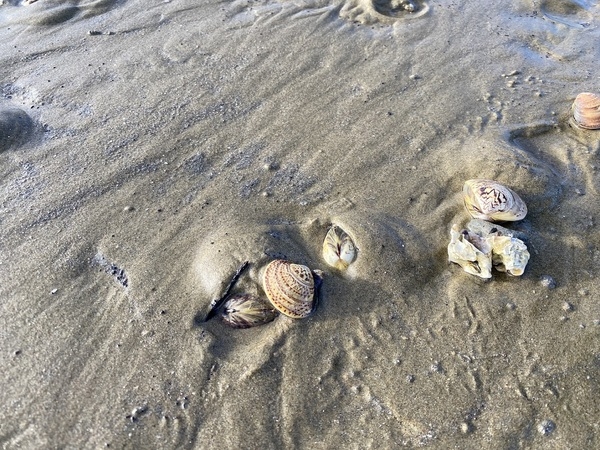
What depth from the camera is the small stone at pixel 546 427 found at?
7.52ft

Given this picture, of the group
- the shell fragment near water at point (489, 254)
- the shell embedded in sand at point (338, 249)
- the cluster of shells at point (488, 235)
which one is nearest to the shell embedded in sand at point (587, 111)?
the cluster of shells at point (488, 235)

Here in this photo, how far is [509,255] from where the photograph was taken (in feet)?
9.05

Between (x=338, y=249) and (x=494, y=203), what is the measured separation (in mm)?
985

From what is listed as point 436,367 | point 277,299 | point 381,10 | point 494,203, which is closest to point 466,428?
point 436,367

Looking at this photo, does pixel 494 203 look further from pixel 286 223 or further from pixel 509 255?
pixel 286 223

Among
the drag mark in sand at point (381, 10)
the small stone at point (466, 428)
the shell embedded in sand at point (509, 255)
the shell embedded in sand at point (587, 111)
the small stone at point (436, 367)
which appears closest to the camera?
the small stone at point (466, 428)

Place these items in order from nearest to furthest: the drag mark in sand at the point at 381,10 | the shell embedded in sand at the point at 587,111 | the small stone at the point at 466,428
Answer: the small stone at the point at 466,428 → the shell embedded in sand at the point at 587,111 → the drag mark in sand at the point at 381,10

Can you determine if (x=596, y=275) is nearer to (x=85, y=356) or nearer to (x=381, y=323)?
(x=381, y=323)

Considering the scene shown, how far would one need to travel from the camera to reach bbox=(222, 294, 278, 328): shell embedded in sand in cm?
255

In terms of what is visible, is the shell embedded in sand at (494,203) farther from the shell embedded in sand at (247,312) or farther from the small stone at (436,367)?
the shell embedded in sand at (247,312)

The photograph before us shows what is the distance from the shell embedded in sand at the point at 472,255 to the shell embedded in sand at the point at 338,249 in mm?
577

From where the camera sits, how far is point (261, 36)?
4.55 metres

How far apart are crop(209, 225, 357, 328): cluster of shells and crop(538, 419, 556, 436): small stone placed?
120 cm

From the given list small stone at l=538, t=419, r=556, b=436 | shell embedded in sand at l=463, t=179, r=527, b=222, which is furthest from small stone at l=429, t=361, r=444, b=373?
shell embedded in sand at l=463, t=179, r=527, b=222
